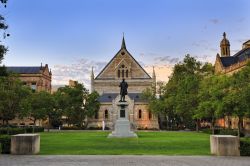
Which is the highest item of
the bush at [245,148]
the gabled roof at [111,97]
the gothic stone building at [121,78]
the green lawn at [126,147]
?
the gothic stone building at [121,78]

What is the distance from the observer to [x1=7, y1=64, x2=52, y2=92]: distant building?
96.6m

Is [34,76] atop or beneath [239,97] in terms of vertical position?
atop

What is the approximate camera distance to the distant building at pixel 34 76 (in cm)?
9662

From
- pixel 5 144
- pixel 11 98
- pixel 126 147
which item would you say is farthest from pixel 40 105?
pixel 5 144

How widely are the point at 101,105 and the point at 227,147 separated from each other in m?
69.6

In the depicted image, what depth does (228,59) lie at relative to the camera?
8631cm

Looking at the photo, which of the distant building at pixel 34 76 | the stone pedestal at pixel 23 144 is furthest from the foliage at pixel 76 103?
the stone pedestal at pixel 23 144

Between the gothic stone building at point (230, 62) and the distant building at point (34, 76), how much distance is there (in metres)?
52.1

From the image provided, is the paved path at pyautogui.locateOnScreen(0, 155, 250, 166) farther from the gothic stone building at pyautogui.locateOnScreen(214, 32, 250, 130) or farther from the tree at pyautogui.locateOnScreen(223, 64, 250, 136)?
the gothic stone building at pyautogui.locateOnScreen(214, 32, 250, 130)

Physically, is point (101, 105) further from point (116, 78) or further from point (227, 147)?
point (227, 147)

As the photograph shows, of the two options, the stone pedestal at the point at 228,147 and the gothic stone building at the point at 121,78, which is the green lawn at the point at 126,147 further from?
the gothic stone building at the point at 121,78

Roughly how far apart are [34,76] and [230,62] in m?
57.3

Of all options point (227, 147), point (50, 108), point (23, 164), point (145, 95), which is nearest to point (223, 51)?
point (145, 95)

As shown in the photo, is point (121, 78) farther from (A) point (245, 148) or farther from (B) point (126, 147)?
(A) point (245, 148)
